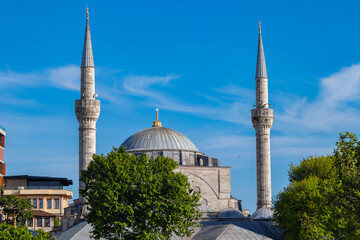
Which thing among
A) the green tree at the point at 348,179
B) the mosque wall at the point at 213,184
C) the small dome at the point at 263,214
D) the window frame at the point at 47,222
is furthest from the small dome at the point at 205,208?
the green tree at the point at 348,179

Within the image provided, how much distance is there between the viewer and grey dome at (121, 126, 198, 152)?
297 feet

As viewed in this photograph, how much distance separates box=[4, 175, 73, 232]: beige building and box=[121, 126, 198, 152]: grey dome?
22485 mm

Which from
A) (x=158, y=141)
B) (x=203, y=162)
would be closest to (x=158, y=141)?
(x=158, y=141)

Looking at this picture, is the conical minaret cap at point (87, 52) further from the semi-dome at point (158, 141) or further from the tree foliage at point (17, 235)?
the tree foliage at point (17, 235)

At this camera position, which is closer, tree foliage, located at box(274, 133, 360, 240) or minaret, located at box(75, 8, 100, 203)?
tree foliage, located at box(274, 133, 360, 240)

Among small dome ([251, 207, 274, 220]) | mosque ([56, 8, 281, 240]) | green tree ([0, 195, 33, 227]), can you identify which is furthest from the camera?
green tree ([0, 195, 33, 227])

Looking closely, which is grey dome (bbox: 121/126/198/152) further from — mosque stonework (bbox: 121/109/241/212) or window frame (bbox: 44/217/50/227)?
window frame (bbox: 44/217/50/227)

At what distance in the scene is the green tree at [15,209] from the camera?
3415 inches

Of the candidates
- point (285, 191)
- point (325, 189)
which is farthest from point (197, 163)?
point (325, 189)

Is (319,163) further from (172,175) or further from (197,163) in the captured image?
(172,175)

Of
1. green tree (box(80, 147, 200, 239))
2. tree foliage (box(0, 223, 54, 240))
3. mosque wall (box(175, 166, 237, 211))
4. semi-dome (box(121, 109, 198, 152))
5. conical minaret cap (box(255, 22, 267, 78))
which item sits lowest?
tree foliage (box(0, 223, 54, 240))

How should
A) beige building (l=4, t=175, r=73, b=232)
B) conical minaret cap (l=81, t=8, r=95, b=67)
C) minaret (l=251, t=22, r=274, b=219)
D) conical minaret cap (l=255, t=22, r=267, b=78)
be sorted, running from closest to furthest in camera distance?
conical minaret cap (l=81, t=8, r=95, b=67), minaret (l=251, t=22, r=274, b=219), conical minaret cap (l=255, t=22, r=267, b=78), beige building (l=4, t=175, r=73, b=232)

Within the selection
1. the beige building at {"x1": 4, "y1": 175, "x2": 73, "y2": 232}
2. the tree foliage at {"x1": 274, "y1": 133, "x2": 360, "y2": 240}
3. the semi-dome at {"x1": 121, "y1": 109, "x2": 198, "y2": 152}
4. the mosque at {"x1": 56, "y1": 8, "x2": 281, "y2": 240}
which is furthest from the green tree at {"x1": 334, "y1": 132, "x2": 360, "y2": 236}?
the beige building at {"x1": 4, "y1": 175, "x2": 73, "y2": 232}

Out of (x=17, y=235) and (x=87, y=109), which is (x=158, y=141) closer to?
(x=87, y=109)
